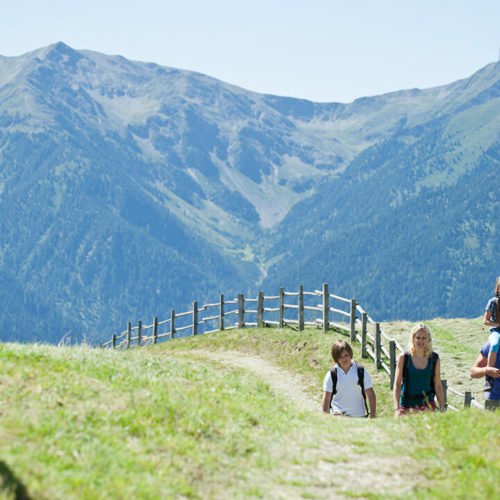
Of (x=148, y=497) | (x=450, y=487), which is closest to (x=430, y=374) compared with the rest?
(x=450, y=487)

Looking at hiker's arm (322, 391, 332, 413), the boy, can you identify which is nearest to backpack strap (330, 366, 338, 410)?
the boy

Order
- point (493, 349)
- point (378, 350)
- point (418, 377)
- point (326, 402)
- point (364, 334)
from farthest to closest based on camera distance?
point (364, 334), point (378, 350), point (326, 402), point (418, 377), point (493, 349)

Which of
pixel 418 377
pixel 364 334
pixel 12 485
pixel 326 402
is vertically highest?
pixel 12 485

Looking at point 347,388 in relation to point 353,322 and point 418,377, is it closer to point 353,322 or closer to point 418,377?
point 418,377

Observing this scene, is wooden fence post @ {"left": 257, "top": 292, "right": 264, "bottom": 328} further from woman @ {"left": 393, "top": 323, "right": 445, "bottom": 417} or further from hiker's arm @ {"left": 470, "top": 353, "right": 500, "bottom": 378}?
hiker's arm @ {"left": 470, "top": 353, "right": 500, "bottom": 378}

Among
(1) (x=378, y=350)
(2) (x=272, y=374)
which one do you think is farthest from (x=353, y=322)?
(2) (x=272, y=374)

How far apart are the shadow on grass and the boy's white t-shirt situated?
6611mm

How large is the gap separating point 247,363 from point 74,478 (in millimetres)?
21314

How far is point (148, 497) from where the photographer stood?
7004 millimetres

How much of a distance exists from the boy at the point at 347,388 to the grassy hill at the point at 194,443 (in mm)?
688

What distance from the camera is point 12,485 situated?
20.6 feet

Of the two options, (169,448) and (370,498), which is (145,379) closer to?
(169,448)

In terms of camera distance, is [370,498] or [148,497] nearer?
[148,497]

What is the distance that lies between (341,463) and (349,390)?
3616 mm
